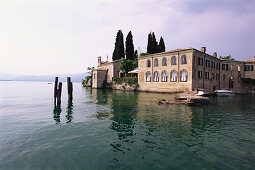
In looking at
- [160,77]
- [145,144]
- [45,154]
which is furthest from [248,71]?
[45,154]

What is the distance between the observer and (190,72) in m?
30.1

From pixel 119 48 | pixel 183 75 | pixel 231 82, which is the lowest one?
pixel 231 82

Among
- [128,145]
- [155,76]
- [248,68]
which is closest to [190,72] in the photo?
[155,76]

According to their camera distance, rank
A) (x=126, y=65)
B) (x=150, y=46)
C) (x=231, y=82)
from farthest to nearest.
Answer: (x=150, y=46) < (x=126, y=65) < (x=231, y=82)

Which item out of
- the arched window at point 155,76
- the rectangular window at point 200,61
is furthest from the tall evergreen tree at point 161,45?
the rectangular window at point 200,61

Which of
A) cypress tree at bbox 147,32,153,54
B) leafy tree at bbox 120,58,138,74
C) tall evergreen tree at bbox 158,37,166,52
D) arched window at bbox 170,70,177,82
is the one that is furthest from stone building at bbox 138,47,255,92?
tall evergreen tree at bbox 158,37,166,52

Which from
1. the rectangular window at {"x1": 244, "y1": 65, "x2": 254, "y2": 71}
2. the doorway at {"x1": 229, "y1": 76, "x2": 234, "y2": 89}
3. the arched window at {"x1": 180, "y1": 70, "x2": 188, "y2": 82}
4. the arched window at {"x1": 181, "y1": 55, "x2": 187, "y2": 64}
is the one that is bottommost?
the doorway at {"x1": 229, "y1": 76, "x2": 234, "y2": 89}

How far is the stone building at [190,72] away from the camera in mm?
30808

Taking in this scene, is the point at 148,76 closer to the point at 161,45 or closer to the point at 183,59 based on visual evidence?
the point at 183,59

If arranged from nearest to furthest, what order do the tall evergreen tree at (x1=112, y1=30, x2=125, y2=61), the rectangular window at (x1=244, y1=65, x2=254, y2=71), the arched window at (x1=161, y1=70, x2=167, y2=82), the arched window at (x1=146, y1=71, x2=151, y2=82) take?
the arched window at (x1=161, y1=70, x2=167, y2=82)
the arched window at (x1=146, y1=71, x2=151, y2=82)
the rectangular window at (x1=244, y1=65, x2=254, y2=71)
the tall evergreen tree at (x1=112, y1=30, x2=125, y2=61)

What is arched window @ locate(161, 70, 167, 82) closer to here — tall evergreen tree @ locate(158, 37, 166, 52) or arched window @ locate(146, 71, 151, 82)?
arched window @ locate(146, 71, 151, 82)

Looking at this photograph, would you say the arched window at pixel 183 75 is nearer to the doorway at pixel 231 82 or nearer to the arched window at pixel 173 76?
the arched window at pixel 173 76

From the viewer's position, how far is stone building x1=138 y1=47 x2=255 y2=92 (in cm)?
3081

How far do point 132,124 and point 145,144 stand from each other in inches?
134
